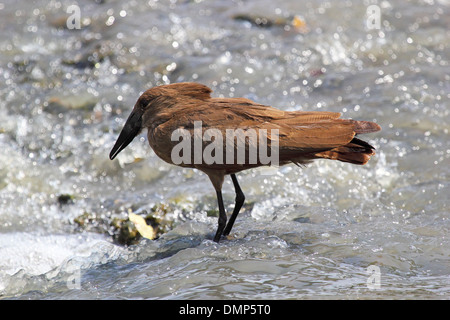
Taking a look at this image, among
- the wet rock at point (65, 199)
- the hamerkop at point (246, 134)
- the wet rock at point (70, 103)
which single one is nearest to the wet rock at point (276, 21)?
the wet rock at point (70, 103)

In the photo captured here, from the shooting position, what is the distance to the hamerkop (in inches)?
171

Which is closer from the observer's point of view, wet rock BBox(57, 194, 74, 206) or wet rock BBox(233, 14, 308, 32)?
wet rock BBox(57, 194, 74, 206)

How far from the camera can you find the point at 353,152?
4.33 metres

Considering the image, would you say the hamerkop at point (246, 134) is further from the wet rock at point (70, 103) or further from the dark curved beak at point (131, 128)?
the wet rock at point (70, 103)

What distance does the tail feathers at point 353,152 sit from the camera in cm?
432

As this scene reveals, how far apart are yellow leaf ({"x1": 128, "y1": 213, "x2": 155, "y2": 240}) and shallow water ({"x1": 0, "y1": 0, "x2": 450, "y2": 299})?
0.32ft

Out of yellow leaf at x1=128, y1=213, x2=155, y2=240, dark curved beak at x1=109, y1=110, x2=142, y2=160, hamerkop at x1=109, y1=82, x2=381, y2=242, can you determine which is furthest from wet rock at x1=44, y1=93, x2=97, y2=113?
hamerkop at x1=109, y1=82, x2=381, y2=242

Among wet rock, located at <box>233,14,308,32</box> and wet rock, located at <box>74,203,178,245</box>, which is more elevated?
wet rock, located at <box>233,14,308,32</box>

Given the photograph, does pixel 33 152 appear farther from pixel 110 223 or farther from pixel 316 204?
pixel 316 204

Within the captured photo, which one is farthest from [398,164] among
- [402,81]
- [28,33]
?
[28,33]

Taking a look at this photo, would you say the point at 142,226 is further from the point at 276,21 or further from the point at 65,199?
the point at 276,21

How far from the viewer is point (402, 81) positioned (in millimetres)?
7676

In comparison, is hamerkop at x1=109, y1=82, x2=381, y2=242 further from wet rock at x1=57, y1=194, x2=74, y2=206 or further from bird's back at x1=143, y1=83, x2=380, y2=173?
wet rock at x1=57, y1=194, x2=74, y2=206

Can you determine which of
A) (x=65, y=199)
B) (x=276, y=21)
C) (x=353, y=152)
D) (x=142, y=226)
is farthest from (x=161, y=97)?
(x=276, y=21)
